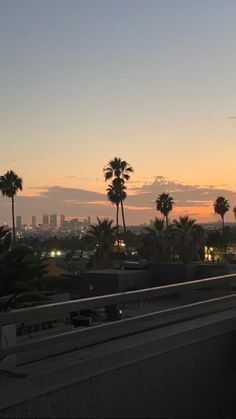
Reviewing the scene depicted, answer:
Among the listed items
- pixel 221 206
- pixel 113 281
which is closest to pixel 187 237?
pixel 113 281

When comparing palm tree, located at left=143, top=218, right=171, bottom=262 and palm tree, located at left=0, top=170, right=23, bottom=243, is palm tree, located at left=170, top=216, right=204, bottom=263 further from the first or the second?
palm tree, located at left=0, top=170, right=23, bottom=243

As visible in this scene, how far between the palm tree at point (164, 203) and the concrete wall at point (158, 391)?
8976cm

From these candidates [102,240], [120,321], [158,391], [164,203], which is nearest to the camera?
[158,391]

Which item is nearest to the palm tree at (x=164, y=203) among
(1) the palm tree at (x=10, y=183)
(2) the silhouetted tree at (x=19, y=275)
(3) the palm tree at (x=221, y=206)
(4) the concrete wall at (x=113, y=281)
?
(3) the palm tree at (x=221, y=206)

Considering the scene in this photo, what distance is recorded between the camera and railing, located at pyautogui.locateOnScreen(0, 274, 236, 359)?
3.82 metres

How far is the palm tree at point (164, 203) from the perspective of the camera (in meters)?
95.1

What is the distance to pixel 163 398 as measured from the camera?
14.1 ft

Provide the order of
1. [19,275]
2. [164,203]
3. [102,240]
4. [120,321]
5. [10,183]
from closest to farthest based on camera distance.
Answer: [120,321] → [19,275] → [102,240] → [10,183] → [164,203]

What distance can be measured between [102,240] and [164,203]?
40.6 m

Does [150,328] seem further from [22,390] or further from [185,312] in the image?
[22,390]

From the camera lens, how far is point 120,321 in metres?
4.71

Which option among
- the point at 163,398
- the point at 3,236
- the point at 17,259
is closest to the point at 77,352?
the point at 163,398

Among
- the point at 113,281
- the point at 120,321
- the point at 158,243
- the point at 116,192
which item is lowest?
the point at 113,281

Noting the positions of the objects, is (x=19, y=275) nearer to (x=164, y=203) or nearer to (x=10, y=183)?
(x=10, y=183)
